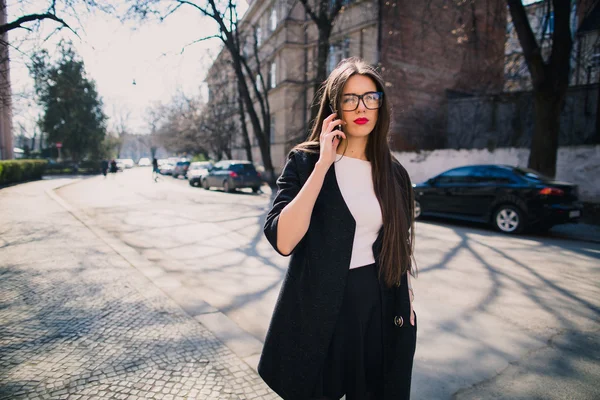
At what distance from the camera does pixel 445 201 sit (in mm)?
10352

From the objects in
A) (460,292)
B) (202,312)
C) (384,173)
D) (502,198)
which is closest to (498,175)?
(502,198)

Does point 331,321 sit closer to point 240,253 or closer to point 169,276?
point 169,276

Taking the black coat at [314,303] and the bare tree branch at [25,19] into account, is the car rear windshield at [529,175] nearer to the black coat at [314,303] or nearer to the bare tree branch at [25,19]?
the black coat at [314,303]

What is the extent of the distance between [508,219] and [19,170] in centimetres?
2444

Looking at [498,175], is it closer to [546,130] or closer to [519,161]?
[546,130]

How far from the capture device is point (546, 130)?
10.7 metres

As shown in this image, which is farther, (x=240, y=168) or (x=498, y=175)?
(x=240, y=168)

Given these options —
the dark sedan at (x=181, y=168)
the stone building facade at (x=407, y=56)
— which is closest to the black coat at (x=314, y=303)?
the stone building facade at (x=407, y=56)

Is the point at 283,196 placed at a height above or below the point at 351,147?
below

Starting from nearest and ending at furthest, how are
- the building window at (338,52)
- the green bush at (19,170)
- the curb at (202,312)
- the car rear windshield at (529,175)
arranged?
the curb at (202,312) → the car rear windshield at (529,175) → the green bush at (19,170) → the building window at (338,52)

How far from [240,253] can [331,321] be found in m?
5.32

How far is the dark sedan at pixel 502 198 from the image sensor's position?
8.39 metres

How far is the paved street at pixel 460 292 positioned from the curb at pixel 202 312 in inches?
1.4

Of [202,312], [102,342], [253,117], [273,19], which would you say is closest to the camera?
[102,342]
